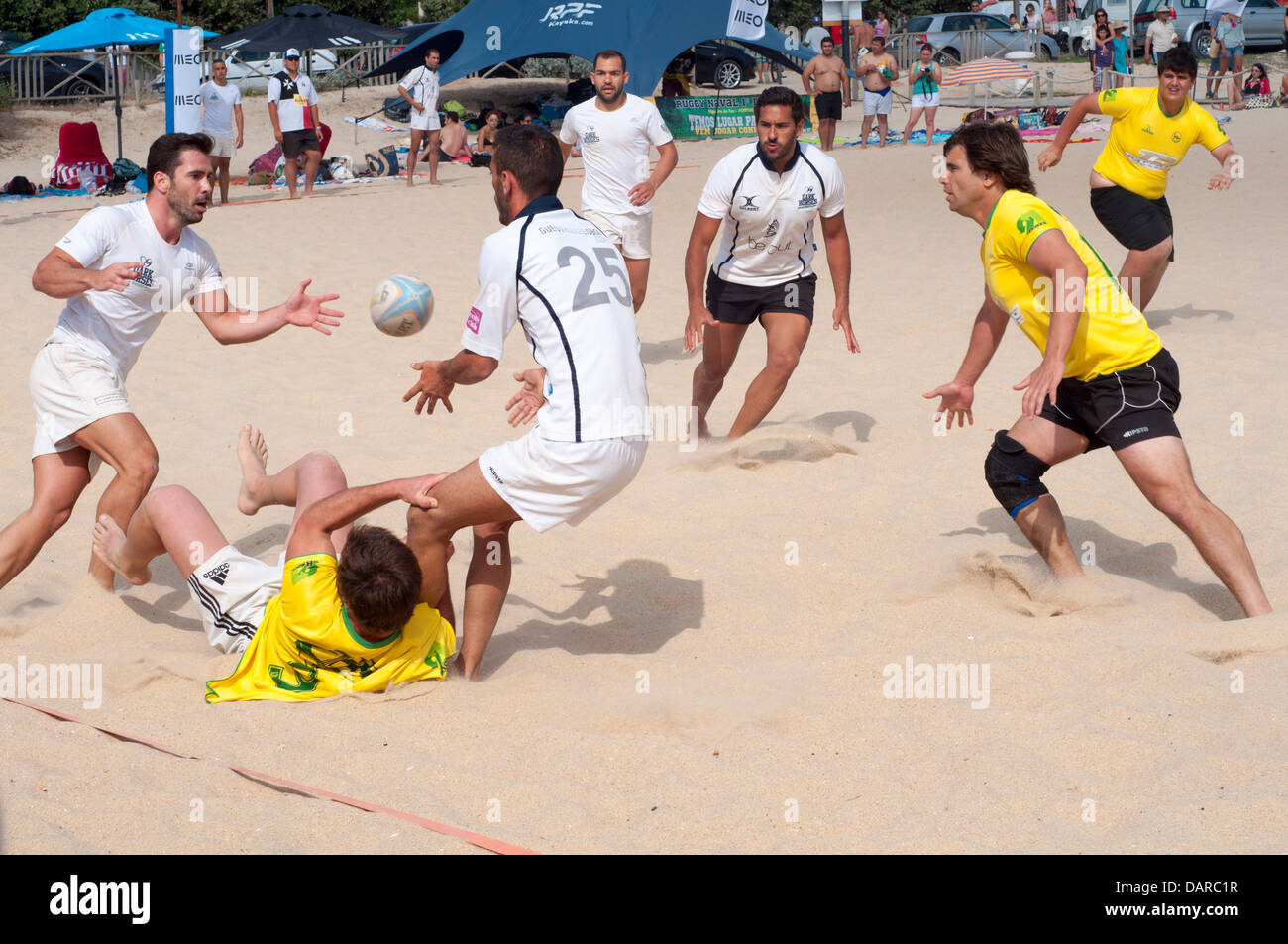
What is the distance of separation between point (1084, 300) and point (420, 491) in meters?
2.20

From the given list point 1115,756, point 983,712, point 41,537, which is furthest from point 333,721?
point 1115,756

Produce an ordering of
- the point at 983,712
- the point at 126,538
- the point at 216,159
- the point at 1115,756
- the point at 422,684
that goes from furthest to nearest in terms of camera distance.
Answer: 1. the point at 216,159
2. the point at 126,538
3. the point at 422,684
4. the point at 983,712
5. the point at 1115,756

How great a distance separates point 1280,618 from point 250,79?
28100 millimetres

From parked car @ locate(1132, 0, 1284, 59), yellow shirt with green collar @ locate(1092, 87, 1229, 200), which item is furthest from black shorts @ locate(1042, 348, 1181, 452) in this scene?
parked car @ locate(1132, 0, 1284, 59)

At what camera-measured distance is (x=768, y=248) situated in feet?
19.5

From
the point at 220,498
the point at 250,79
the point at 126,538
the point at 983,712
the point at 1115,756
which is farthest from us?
the point at 250,79

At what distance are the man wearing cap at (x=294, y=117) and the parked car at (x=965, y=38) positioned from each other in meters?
19.3

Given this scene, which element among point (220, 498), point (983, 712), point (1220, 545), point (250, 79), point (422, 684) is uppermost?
point (1220, 545)

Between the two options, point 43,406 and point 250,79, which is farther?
point 250,79

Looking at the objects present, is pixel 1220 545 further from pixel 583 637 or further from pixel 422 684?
pixel 422 684

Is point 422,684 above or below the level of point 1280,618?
below

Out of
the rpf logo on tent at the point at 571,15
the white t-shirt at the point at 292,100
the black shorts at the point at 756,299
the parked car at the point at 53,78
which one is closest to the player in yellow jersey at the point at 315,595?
the black shorts at the point at 756,299

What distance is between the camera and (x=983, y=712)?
3533 mm

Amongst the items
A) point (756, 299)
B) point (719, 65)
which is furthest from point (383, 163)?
point (756, 299)
